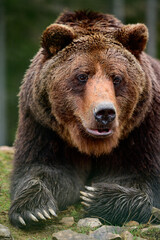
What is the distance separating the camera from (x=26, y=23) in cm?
1864

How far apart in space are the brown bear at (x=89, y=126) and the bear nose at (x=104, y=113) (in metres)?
0.01

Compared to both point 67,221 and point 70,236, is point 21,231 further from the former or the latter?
point 70,236

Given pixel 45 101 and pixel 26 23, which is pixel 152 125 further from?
pixel 26 23

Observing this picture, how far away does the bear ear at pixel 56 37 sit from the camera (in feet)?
18.3

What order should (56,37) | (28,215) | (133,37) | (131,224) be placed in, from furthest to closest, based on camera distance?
(133,37)
(56,37)
(131,224)
(28,215)

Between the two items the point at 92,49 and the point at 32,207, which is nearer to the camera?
the point at 32,207

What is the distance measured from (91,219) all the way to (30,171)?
110 centimetres

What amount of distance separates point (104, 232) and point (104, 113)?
1238 mm

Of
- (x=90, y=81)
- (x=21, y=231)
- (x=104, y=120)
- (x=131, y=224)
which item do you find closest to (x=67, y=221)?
(x=21, y=231)

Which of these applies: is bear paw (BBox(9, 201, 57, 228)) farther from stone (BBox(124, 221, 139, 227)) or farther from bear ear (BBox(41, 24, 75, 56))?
bear ear (BBox(41, 24, 75, 56))

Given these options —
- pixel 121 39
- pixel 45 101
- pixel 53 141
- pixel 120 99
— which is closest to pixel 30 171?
pixel 53 141

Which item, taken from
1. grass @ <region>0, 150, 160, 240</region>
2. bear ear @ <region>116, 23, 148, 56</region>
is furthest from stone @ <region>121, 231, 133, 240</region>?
bear ear @ <region>116, 23, 148, 56</region>

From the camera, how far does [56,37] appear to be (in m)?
5.63

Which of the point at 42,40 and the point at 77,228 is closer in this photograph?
the point at 77,228
